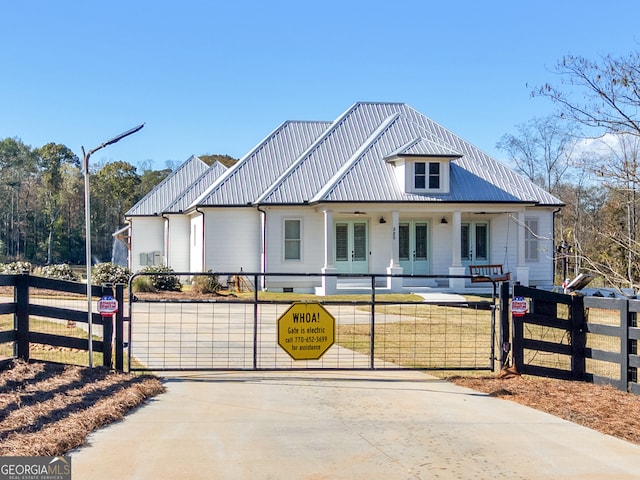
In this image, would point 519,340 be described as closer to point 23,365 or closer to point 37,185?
point 23,365

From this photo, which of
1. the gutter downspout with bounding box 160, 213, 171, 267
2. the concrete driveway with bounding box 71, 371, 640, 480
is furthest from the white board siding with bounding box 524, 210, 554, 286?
the concrete driveway with bounding box 71, 371, 640, 480

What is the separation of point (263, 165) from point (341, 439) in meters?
26.4

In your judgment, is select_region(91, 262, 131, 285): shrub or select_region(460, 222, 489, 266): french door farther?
select_region(460, 222, 489, 266): french door

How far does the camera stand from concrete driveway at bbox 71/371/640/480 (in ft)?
20.4

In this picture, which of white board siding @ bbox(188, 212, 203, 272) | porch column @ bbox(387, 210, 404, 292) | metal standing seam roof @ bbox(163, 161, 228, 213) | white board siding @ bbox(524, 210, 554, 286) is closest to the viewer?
porch column @ bbox(387, 210, 404, 292)

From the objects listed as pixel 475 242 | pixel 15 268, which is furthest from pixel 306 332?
pixel 15 268

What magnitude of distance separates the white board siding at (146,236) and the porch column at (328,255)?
17734 mm

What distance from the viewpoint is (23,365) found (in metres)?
9.74

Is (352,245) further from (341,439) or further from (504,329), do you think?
(341,439)

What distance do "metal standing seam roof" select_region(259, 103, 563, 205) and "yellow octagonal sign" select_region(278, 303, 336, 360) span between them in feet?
55.2

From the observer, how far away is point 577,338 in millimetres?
10758

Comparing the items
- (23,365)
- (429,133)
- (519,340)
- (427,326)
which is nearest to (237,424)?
(23,365)

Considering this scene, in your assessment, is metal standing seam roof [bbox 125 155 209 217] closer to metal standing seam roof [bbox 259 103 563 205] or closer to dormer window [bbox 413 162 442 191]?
metal standing seam roof [bbox 259 103 563 205]

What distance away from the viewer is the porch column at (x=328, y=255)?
2770 centimetres
